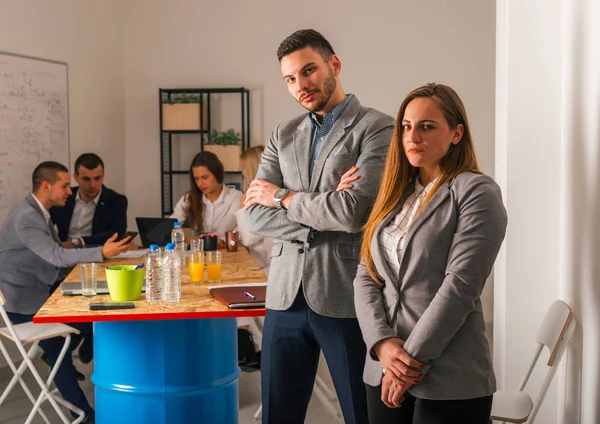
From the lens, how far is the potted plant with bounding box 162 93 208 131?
6.95 meters

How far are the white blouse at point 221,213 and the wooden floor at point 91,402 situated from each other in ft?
3.54

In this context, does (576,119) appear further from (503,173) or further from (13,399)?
(13,399)

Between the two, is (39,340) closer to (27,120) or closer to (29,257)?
(29,257)

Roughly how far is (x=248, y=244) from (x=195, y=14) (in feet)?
10.2

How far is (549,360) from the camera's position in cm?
257

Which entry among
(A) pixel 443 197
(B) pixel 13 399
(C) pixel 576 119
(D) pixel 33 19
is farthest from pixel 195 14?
(A) pixel 443 197

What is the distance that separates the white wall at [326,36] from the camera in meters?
7.13

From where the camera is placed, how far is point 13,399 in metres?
4.68

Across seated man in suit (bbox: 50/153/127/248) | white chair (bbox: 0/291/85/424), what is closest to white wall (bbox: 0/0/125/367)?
seated man in suit (bbox: 50/153/127/248)

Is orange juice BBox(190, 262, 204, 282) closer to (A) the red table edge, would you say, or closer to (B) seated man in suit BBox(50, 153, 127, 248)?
(A) the red table edge

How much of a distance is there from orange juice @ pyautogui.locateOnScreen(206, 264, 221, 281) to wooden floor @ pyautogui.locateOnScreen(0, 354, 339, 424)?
1090 mm

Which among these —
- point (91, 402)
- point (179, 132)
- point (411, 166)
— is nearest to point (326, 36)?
point (179, 132)

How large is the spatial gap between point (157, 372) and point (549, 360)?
1509mm

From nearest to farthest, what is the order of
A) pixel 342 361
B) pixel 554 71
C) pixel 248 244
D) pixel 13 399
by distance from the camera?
pixel 342 361
pixel 554 71
pixel 13 399
pixel 248 244
